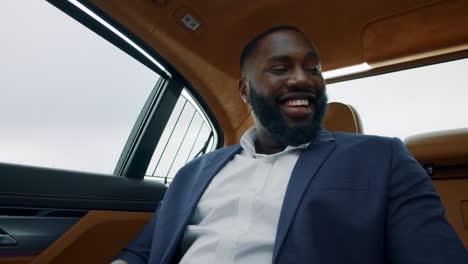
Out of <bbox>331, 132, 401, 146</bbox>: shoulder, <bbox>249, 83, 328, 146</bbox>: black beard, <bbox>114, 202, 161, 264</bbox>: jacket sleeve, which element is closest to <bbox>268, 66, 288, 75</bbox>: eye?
<bbox>249, 83, 328, 146</bbox>: black beard

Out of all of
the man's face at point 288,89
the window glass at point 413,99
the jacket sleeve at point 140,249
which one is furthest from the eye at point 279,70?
the window glass at point 413,99

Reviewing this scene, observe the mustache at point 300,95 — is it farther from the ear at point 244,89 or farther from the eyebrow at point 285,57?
the ear at point 244,89

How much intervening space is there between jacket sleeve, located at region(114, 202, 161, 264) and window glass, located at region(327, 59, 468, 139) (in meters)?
1.36

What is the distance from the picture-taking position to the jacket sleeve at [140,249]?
43.3 inches

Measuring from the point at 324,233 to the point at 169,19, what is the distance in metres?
1.59

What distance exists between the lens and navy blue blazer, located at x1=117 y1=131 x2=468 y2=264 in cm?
81

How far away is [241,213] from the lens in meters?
1.04

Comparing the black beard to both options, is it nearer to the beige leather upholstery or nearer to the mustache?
the mustache

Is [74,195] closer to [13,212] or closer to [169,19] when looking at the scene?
[13,212]

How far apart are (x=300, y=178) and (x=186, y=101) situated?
5.53ft

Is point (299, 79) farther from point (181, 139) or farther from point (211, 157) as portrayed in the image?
point (181, 139)

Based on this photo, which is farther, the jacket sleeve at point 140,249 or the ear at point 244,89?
the ear at point 244,89

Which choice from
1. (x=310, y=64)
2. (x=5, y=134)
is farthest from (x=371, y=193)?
(x=5, y=134)

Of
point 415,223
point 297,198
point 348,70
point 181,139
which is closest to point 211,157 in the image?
point 297,198
